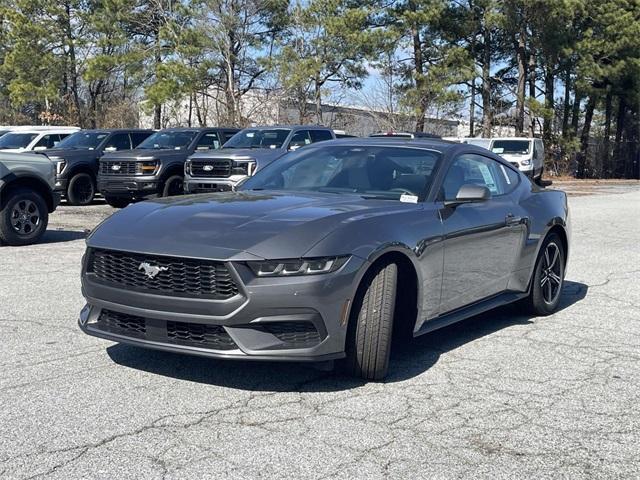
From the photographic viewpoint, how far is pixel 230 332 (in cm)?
451

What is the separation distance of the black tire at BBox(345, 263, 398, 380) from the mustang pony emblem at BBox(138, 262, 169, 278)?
115cm

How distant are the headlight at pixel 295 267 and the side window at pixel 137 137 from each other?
1619 cm

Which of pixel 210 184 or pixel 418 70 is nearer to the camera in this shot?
pixel 210 184

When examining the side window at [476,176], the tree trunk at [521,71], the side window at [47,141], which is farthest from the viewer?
the tree trunk at [521,71]

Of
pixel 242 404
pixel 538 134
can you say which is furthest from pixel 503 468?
pixel 538 134

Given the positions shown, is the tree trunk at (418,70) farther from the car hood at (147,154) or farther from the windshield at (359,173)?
the windshield at (359,173)

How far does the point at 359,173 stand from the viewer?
Result: 6086mm

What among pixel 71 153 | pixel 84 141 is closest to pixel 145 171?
pixel 71 153

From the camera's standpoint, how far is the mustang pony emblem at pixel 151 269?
4.66 meters

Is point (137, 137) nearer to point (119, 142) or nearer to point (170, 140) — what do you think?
point (119, 142)

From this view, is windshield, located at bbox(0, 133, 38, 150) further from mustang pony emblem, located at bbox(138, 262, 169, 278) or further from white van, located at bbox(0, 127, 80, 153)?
mustang pony emblem, located at bbox(138, 262, 169, 278)

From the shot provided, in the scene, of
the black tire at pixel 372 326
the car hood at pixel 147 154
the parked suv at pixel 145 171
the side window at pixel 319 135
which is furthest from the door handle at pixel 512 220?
the car hood at pixel 147 154

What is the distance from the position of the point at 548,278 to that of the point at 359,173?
7.48 ft

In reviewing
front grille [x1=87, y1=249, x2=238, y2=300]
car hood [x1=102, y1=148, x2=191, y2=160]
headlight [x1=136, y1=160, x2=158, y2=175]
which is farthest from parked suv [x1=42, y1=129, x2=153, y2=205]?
front grille [x1=87, y1=249, x2=238, y2=300]
